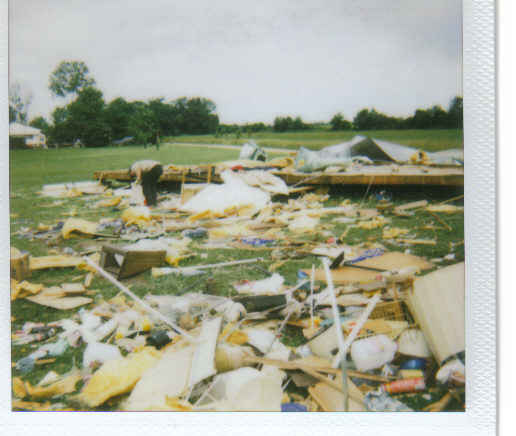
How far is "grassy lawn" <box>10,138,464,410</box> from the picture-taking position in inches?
78.0

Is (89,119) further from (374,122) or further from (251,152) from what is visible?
(374,122)

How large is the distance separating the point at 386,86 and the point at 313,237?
3.15 ft

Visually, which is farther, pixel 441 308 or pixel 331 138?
pixel 331 138

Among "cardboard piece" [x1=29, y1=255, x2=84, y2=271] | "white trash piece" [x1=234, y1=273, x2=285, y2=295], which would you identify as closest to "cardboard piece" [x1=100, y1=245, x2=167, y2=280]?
"cardboard piece" [x1=29, y1=255, x2=84, y2=271]

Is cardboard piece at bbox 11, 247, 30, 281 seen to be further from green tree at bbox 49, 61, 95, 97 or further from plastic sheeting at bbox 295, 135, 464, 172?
plastic sheeting at bbox 295, 135, 464, 172

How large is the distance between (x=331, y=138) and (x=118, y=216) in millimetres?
1443

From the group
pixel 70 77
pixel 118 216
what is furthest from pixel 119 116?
pixel 118 216

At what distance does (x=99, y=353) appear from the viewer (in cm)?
186

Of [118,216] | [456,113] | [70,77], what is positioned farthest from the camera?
[118,216]

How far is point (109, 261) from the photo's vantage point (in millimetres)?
2107

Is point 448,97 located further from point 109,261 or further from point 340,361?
point 109,261

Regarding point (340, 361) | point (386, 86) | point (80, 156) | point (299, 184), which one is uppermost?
point (386, 86)
